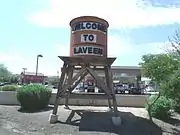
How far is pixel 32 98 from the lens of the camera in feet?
69.8

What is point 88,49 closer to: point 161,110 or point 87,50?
point 87,50

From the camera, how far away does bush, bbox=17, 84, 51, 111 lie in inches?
840

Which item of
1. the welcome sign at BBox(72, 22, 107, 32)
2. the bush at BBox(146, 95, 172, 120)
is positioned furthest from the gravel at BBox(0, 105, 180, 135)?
the welcome sign at BBox(72, 22, 107, 32)

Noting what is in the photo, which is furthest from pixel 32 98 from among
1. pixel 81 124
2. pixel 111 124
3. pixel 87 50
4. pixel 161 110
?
pixel 161 110

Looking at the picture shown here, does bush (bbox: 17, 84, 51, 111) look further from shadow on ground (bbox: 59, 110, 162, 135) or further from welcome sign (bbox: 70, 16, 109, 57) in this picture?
welcome sign (bbox: 70, 16, 109, 57)

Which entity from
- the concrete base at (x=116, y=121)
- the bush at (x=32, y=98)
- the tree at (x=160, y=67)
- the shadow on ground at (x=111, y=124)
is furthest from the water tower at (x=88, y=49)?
the bush at (x=32, y=98)

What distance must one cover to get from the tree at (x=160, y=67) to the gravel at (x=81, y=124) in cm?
251

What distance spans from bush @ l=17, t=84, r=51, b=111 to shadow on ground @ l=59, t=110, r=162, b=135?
10.5ft

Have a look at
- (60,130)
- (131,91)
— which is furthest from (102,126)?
(131,91)

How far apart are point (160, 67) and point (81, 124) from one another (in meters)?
4.92

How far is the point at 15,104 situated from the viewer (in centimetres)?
2473

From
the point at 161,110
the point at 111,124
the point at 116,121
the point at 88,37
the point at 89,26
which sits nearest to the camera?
the point at 111,124

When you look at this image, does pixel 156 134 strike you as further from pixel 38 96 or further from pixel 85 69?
pixel 38 96

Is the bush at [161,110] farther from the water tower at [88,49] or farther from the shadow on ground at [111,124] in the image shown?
the water tower at [88,49]
